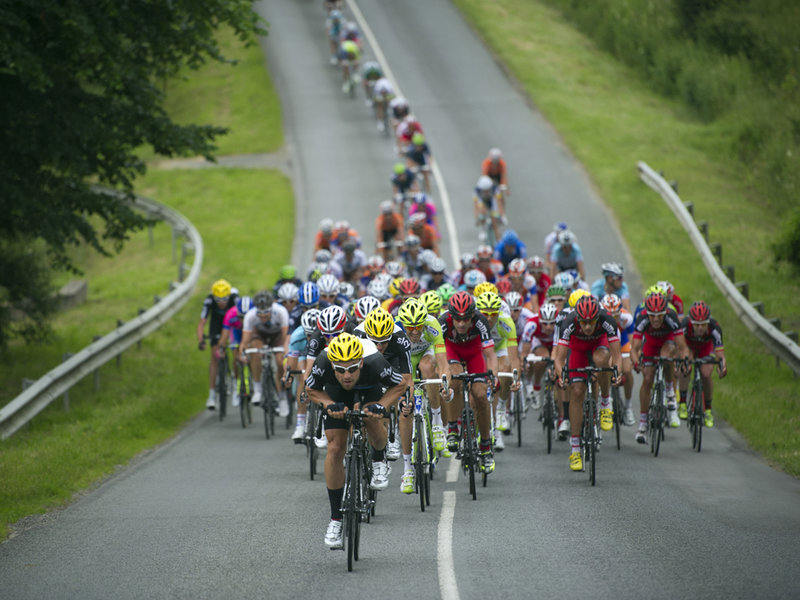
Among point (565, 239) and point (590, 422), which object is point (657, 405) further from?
point (565, 239)

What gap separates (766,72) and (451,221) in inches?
565

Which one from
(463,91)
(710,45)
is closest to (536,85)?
(463,91)

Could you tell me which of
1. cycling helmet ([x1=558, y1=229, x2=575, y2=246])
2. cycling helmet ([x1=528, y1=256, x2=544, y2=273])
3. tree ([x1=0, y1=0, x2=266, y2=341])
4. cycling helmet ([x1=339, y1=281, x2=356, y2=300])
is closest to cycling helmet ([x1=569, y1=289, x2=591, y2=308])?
cycling helmet ([x1=339, y1=281, x2=356, y2=300])

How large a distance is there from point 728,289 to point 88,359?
1212 cm

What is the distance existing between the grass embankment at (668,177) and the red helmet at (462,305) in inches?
176

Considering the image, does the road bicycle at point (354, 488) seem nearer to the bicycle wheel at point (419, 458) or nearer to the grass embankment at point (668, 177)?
the bicycle wheel at point (419, 458)

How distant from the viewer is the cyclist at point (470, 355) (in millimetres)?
12045

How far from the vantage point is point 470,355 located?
12.8m

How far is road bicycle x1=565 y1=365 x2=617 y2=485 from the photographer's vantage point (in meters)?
12.2

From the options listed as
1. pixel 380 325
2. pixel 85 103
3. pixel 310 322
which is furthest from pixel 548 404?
pixel 85 103

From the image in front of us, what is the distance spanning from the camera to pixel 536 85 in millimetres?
40844

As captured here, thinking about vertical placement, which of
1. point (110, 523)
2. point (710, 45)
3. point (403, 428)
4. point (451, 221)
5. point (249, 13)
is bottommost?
point (110, 523)

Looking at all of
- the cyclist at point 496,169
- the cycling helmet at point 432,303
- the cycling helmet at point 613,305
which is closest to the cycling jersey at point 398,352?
the cycling helmet at point 432,303

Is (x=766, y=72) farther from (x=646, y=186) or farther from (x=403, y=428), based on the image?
(x=403, y=428)
